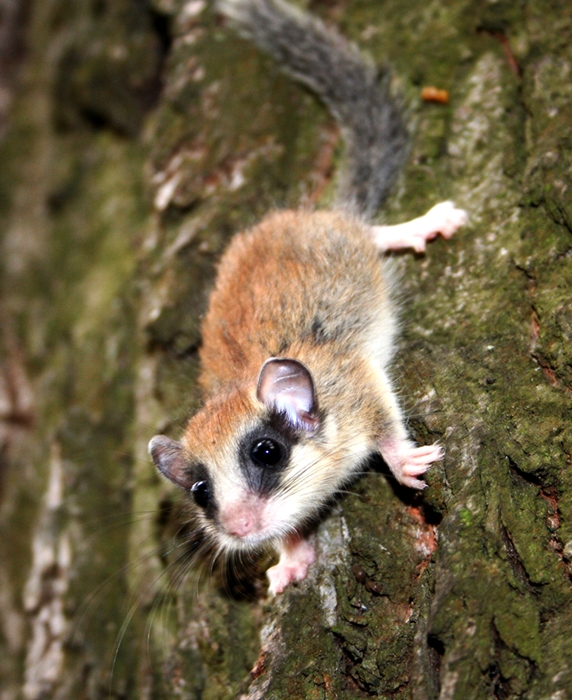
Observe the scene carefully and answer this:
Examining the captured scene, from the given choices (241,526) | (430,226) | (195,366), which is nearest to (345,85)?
(430,226)

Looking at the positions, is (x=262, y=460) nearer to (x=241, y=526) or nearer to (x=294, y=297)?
(x=241, y=526)

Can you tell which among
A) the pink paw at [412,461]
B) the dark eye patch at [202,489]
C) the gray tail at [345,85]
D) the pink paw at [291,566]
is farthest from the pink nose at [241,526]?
the gray tail at [345,85]

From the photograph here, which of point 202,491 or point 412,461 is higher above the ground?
point 412,461

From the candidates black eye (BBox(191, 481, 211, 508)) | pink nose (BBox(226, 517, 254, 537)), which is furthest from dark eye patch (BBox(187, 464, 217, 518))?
pink nose (BBox(226, 517, 254, 537))

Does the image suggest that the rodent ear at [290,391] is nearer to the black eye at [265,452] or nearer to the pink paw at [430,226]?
the black eye at [265,452]

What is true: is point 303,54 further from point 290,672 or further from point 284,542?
point 290,672

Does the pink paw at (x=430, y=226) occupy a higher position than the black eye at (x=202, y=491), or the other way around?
the pink paw at (x=430, y=226)
